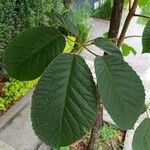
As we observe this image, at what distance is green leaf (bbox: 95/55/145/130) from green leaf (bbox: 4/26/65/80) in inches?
5.3

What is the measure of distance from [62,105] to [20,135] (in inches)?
100

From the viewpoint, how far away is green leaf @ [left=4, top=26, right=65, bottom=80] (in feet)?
2.92

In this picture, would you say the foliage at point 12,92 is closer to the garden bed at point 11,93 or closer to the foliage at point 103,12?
the garden bed at point 11,93

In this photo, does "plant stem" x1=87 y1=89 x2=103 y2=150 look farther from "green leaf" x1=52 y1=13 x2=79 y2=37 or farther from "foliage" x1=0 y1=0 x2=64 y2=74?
"foliage" x1=0 y1=0 x2=64 y2=74

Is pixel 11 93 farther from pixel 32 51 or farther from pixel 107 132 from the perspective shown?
pixel 32 51

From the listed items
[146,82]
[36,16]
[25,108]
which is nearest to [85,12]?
[36,16]

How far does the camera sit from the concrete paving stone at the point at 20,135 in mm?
3062

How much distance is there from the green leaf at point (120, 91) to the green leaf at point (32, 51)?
0.45ft

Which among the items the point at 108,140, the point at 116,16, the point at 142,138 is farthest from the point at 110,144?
the point at 142,138

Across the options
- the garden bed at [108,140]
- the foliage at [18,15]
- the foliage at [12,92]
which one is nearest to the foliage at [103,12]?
the foliage at [18,15]

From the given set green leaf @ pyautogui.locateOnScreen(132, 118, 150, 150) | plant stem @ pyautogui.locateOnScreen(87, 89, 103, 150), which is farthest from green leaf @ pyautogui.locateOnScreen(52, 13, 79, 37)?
plant stem @ pyautogui.locateOnScreen(87, 89, 103, 150)

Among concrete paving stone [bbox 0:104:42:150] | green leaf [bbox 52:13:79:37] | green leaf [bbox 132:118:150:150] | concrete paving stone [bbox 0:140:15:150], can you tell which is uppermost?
green leaf [bbox 52:13:79:37]

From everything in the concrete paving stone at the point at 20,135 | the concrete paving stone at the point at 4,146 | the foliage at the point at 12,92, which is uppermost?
the foliage at the point at 12,92

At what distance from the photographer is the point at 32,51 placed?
892 millimetres
